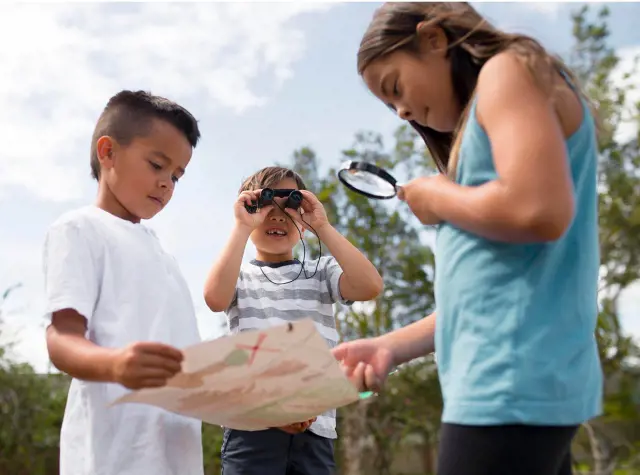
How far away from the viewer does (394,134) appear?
906cm

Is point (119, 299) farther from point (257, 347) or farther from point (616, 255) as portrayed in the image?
point (616, 255)

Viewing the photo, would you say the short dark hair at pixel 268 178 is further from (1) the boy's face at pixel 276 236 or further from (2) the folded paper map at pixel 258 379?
(2) the folded paper map at pixel 258 379

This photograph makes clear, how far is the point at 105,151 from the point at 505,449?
4.39 feet

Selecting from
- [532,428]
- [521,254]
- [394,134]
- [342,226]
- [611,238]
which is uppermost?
[394,134]

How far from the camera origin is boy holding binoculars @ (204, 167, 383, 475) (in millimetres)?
2424

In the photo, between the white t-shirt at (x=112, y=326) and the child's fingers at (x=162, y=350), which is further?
the white t-shirt at (x=112, y=326)

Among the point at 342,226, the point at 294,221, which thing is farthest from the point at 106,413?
the point at 342,226

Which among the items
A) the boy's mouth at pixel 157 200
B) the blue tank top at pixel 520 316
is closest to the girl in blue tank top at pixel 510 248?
the blue tank top at pixel 520 316

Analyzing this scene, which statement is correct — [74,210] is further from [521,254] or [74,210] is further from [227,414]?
[521,254]

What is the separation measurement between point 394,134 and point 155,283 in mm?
7426

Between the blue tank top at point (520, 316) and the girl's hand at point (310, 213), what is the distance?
55.8 inches

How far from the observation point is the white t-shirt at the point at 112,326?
1678mm

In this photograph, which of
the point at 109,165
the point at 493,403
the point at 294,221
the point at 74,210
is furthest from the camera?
the point at 294,221

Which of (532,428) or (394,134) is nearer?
(532,428)
